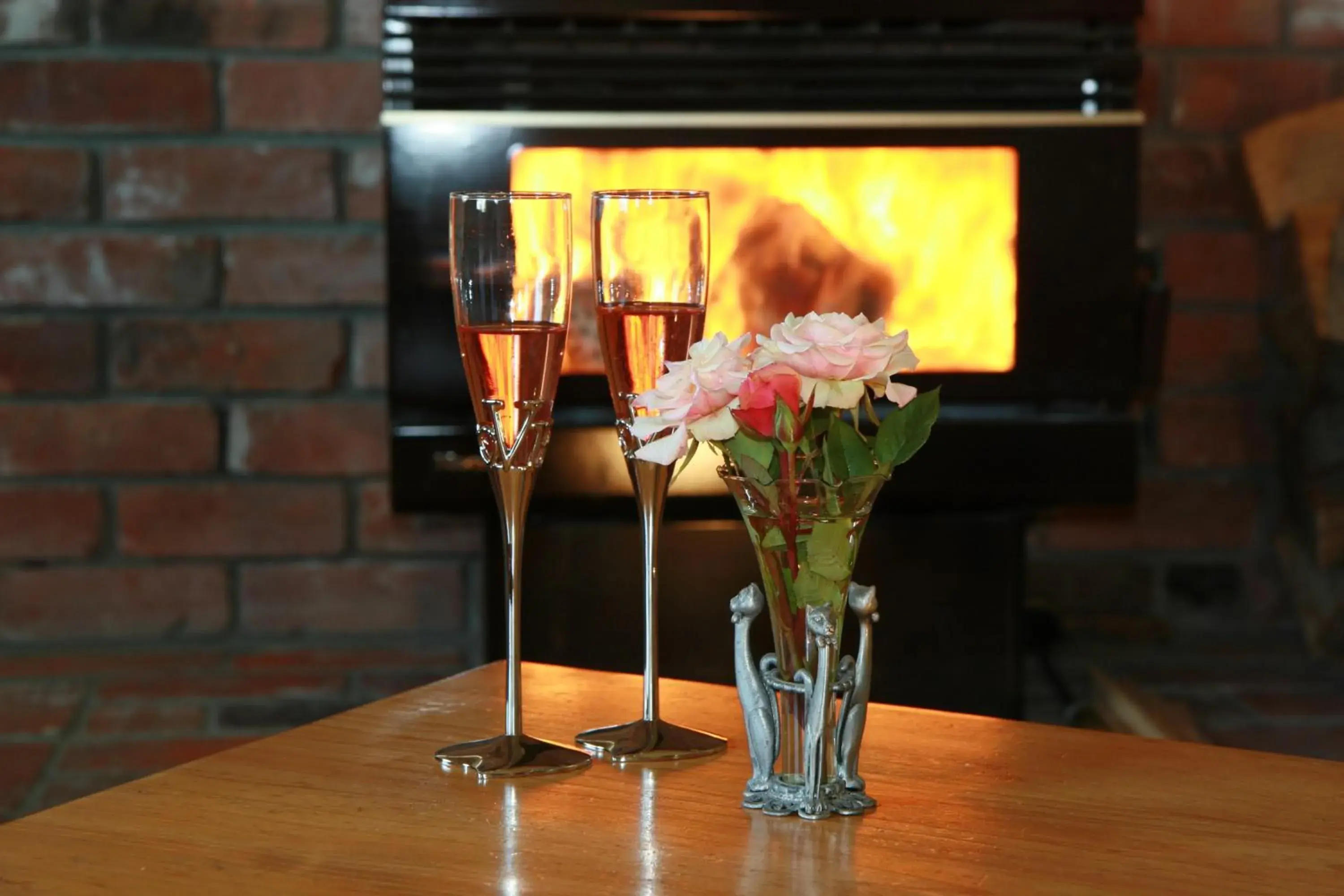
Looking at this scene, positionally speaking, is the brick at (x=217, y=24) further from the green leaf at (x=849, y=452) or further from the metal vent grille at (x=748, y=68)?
the green leaf at (x=849, y=452)

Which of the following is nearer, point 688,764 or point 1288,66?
point 688,764

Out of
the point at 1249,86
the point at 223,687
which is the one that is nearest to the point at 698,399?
the point at 223,687

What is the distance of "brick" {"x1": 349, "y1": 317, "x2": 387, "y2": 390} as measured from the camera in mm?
1977

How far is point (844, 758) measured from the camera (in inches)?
30.4

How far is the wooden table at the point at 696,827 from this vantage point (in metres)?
0.68

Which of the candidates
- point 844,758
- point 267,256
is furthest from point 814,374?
point 267,256

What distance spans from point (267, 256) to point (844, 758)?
1359 mm

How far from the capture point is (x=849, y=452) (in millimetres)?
753

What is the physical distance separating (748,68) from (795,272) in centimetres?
22

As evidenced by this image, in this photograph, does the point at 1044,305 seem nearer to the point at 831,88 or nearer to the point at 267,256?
the point at 831,88

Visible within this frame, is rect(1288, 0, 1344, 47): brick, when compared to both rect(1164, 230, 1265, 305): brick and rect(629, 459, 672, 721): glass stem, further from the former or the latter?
rect(629, 459, 672, 721): glass stem

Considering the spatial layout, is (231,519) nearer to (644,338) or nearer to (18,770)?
(18,770)

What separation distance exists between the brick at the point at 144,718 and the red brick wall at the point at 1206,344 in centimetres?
101

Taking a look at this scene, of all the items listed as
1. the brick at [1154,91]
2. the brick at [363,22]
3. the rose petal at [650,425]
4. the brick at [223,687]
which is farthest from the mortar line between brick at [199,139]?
the rose petal at [650,425]
